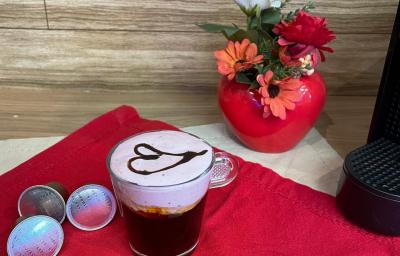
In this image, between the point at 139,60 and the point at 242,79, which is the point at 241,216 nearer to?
the point at 242,79

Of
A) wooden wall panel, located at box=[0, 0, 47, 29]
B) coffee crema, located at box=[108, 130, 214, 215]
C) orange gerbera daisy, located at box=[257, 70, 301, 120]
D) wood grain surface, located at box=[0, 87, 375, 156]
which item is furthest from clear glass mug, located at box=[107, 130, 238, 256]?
wooden wall panel, located at box=[0, 0, 47, 29]

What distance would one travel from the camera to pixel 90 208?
508mm

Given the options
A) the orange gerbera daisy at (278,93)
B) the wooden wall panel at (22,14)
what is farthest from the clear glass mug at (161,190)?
the wooden wall panel at (22,14)

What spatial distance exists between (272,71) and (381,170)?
187 mm

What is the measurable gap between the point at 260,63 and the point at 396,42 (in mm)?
170

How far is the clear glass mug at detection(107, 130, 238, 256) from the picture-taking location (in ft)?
1.33

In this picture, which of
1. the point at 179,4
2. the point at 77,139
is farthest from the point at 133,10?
the point at 77,139

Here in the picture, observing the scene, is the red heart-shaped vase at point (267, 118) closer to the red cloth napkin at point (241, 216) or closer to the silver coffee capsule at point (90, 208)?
the red cloth napkin at point (241, 216)

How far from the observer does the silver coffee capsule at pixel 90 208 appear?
1.64 feet

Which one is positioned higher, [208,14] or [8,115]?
[208,14]

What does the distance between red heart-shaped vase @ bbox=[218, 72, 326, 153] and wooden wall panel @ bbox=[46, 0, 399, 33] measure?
7.9 inches

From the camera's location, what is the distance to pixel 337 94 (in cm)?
86

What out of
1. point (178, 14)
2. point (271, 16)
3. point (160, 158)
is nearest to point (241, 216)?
point (160, 158)

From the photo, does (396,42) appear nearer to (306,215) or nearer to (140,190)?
(306,215)
